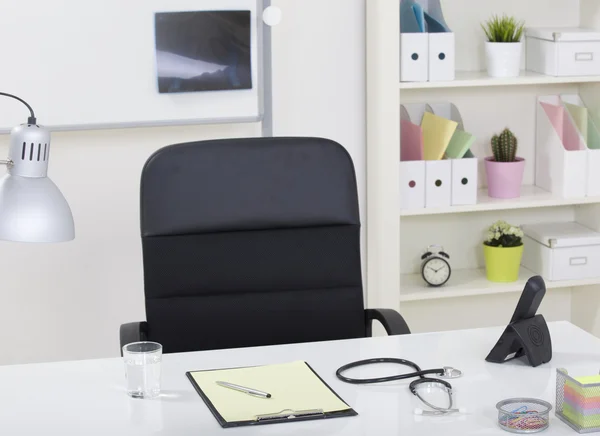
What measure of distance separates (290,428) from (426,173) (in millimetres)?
1575

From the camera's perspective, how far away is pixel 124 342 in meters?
2.03

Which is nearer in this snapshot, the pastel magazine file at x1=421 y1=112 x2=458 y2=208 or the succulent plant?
the pastel magazine file at x1=421 y1=112 x2=458 y2=208

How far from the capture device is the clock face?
3.07 m

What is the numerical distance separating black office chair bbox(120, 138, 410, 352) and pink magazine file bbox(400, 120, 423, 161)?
2.60 feet

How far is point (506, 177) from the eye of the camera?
121 inches

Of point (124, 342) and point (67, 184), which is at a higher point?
point (67, 184)

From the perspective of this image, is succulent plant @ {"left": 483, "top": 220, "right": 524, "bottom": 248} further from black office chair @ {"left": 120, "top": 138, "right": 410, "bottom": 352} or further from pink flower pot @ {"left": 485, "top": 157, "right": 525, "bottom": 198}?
black office chair @ {"left": 120, "top": 138, "right": 410, "bottom": 352}

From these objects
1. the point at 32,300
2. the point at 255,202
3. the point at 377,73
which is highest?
the point at 377,73

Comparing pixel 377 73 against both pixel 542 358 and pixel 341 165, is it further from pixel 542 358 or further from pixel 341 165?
pixel 542 358

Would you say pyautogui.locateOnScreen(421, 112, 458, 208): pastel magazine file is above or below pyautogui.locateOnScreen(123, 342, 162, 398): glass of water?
above

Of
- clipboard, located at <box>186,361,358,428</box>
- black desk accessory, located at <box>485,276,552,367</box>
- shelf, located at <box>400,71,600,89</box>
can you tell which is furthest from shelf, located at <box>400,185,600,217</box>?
clipboard, located at <box>186,361,358,428</box>

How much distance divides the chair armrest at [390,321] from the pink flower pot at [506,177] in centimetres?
98

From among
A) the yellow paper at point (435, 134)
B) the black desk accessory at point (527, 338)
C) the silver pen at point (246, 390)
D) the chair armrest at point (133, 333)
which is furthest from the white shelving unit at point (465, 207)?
the silver pen at point (246, 390)

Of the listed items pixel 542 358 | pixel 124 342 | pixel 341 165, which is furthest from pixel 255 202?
pixel 542 358
